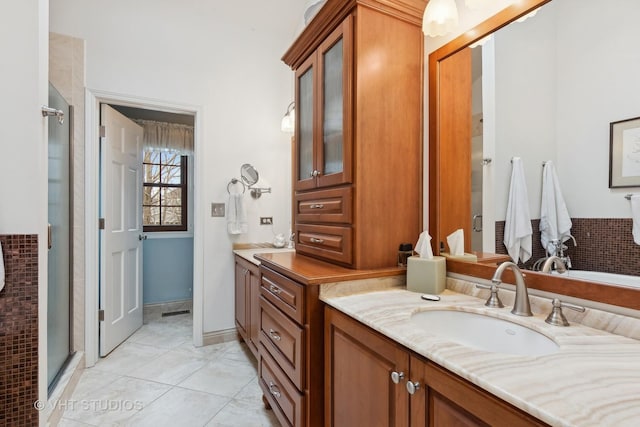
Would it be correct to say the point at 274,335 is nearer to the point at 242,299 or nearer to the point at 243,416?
the point at 243,416

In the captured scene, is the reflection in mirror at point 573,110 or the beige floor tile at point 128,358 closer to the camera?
the reflection in mirror at point 573,110

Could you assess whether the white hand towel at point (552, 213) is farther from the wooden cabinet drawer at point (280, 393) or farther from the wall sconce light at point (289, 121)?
the wall sconce light at point (289, 121)

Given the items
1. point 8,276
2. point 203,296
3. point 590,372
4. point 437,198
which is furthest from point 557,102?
point 203,296

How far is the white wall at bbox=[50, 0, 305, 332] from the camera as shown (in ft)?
7.77

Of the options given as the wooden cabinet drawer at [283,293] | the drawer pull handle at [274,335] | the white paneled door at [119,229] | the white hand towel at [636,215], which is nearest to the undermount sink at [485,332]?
the white hand towel at [636,215]

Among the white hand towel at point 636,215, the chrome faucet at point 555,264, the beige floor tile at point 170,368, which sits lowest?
the beige floor tile at point 170,368

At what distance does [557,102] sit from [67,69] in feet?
9.59

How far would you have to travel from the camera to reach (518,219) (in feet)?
3.75

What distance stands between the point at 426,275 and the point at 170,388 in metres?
1.86

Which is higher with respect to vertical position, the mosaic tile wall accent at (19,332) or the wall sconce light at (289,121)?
the wall sconce light at (289,121)

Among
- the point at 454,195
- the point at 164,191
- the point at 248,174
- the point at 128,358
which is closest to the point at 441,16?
the point at 454,195

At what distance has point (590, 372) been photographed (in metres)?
0.62

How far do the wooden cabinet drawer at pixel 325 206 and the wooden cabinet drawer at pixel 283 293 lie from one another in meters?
→ 0.37

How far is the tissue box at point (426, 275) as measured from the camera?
4.08 ft
